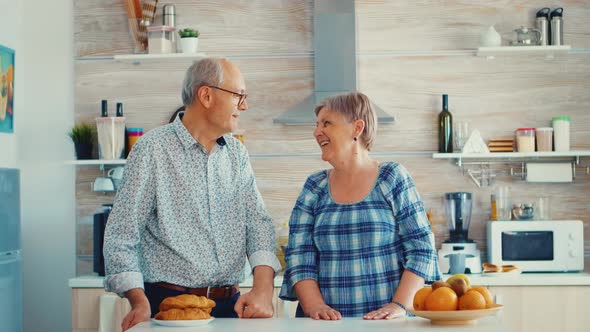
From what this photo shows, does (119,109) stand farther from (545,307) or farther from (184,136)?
(545,307)

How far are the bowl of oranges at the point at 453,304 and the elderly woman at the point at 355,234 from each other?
23 centimetres

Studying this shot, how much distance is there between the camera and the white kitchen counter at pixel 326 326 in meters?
2.19

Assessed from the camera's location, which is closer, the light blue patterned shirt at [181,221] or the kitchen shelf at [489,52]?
the light blue patterned shirt at [181,221]

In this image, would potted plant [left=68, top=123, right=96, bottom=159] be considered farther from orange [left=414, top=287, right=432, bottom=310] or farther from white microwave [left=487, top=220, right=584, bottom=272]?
orange [left=414, top=287, right=432, bottom=310]

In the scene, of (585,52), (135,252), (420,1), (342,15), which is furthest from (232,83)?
(585,52)

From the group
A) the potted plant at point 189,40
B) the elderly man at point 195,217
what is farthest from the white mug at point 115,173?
the elderly man at point 195,217

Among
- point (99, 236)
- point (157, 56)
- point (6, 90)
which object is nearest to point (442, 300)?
point (99, 236)

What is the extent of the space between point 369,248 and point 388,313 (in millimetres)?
244

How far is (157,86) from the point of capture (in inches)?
Result: 189

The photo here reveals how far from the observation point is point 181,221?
2.59 meters

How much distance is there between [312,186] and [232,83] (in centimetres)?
40

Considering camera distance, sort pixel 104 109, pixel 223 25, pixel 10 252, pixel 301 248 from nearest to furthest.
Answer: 1. pixel 301 248
2. pixel 10 252
3. pixel 104 109
4. pixel 223 25

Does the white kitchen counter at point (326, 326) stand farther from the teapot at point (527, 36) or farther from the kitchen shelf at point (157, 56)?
the teapot at point (527, 36)

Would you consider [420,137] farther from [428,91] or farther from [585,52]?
[585,52]
